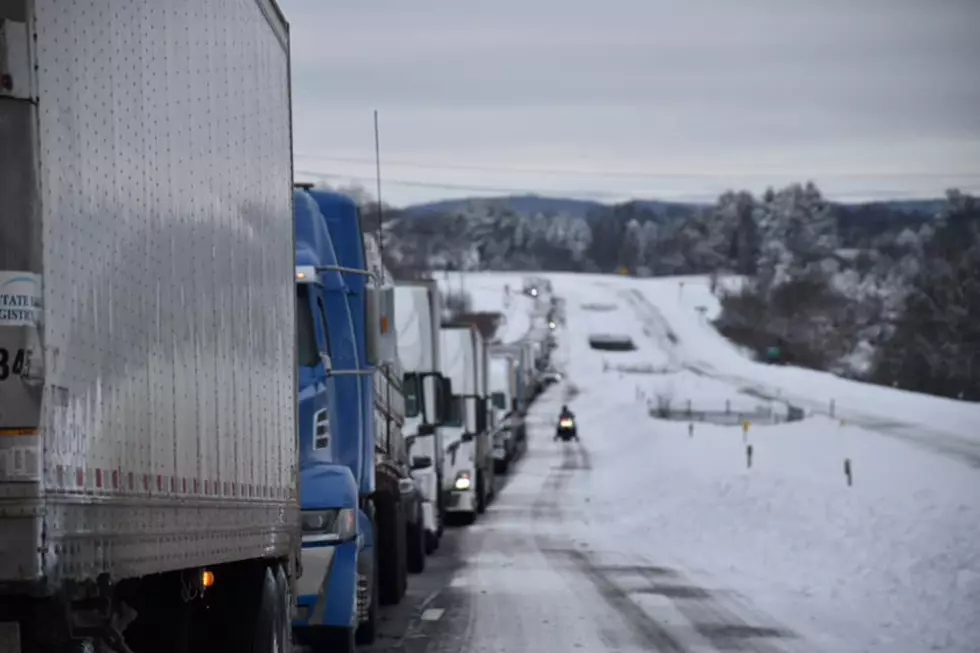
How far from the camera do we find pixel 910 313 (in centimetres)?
9756

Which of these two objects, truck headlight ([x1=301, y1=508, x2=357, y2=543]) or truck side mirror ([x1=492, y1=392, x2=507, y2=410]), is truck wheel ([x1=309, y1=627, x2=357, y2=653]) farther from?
truck side mirror ([x1=492, y1=392, x2=507, y2=410])

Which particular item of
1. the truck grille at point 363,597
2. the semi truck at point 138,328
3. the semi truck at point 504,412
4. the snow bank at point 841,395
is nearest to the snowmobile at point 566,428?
the semi truck at point 504,412

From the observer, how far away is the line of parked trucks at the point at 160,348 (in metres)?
5.92

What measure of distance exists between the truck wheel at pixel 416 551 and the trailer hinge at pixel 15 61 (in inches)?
786

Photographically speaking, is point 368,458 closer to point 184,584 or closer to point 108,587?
point 184,584

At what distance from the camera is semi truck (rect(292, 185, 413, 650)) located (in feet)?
48.1

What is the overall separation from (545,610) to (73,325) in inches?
557

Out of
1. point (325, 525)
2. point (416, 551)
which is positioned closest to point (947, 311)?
point (416, 551)

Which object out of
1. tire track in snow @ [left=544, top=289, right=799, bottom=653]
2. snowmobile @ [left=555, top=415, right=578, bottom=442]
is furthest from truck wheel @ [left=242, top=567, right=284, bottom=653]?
snowmobile @ [left=555, top=415, right=578, bottom=442]

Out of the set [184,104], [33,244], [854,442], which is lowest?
[854,442]

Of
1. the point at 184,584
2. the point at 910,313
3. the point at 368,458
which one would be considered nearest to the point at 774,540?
the point at 368,458

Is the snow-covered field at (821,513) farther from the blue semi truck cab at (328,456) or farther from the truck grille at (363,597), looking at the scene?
the blue semi truck cab at (328,456)

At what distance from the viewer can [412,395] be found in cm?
2848

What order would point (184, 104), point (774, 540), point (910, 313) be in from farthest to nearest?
point (910, 313) → point (774, 540) → point (184, 104)
